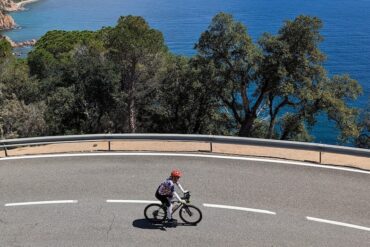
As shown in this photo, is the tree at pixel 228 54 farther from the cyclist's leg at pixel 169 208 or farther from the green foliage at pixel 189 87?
the cyclist's leg at pixel 169 208

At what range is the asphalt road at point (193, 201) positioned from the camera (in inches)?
362

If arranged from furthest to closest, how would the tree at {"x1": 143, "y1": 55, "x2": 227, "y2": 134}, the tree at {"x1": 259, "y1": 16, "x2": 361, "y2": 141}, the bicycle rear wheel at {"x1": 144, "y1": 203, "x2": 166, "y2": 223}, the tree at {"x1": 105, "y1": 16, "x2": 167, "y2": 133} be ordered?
the tree at {"x1": 143, "y1": 55, "x2": 227, "y2": 134} → the tree at {"x1": 105, "y1": 16, "x2": 167, "y2": 133} → the tree at {"x1": 259, "y1": 16, "x2": 361, "y2": 141} → the bicycle rear wheel at {"x1": 144, "y1": 203, "x2": 166, "y2": 223}

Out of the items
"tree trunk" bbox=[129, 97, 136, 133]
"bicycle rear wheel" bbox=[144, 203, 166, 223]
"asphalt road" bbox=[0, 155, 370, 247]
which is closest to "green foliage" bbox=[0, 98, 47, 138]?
"tree trunk" bbox=[129, 97, 136, 133]

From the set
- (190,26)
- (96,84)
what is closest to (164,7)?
(190,26)

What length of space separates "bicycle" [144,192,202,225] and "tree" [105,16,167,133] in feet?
48.6

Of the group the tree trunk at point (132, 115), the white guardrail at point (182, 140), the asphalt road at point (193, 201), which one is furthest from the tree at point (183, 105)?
the asphalt road at point (193, 201)

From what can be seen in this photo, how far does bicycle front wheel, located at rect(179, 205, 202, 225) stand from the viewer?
9750 millimetres

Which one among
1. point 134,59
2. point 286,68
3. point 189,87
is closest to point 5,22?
point 134,59

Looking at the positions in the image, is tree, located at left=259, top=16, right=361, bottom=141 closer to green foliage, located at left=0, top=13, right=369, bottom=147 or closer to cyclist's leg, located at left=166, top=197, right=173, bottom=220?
green foliage, located at left=0, top=13, right=369, bottom=147

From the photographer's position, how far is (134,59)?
24734mm

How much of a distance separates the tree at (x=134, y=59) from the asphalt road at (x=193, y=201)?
11148 mm

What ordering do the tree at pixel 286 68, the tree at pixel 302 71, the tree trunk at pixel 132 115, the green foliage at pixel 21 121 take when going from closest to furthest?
1. the tree at pixel 302 71
2. the tree at pixel 286 68
3. the green foliage at pixel 21 121
4. the tree trunk at pixel 132 115

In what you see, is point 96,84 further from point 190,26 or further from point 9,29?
point 9,29

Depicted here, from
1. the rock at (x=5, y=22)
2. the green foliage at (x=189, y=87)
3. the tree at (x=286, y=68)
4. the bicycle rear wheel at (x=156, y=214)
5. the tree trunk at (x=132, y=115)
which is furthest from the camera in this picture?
the rock at (x=5, y=22)
